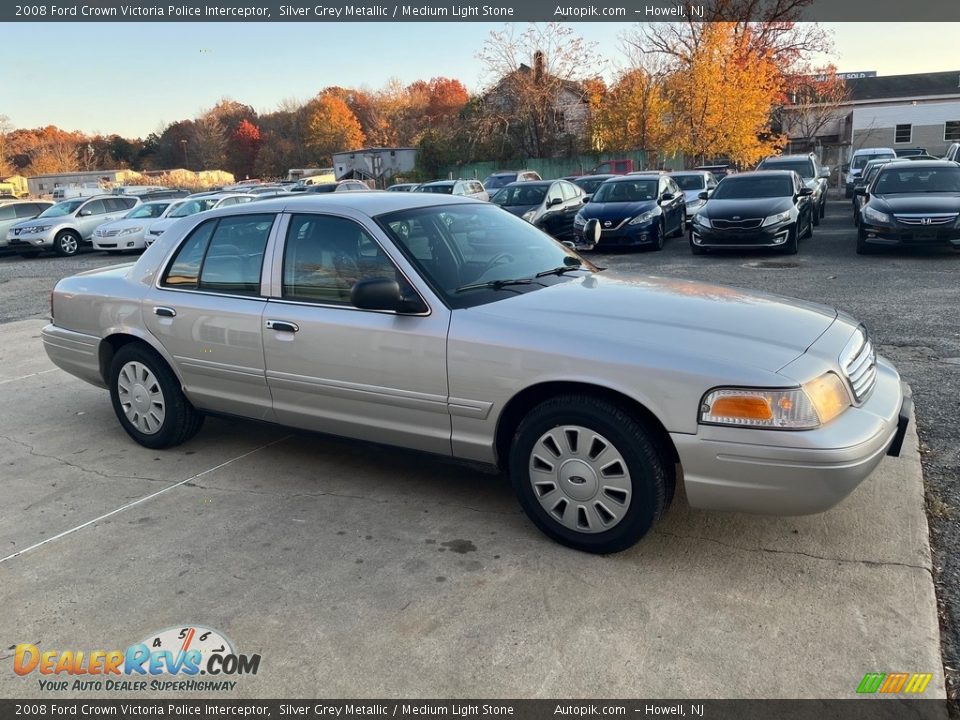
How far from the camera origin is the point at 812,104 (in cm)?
4556

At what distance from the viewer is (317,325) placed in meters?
4.02

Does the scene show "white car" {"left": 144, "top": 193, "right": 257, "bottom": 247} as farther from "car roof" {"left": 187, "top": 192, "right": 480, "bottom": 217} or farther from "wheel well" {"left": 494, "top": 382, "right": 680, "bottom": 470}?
"wheel well" {"left": 494, "top": 382, "right": 680, "bottom": 470}

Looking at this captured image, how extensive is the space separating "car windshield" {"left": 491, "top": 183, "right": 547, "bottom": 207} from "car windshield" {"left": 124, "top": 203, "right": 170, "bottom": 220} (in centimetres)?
1007

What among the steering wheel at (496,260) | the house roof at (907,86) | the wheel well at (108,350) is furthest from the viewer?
the house roof at (907,86)

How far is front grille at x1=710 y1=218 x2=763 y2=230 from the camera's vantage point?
1282 cm

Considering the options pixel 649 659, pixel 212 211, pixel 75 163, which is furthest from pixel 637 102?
pixel 75 163

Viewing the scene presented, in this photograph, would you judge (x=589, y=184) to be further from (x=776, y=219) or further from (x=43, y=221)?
(x=43, y=221)

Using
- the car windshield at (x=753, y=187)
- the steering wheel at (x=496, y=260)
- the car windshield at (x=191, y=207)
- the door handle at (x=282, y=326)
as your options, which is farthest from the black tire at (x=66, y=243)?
the steering wheel at (x=496, y=260)

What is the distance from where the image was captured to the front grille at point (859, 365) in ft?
10.7

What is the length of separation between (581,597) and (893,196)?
1199 cm

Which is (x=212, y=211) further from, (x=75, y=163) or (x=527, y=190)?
(x=75, y=163)

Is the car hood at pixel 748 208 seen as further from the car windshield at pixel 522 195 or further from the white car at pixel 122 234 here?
the white car at pixel 122 234
